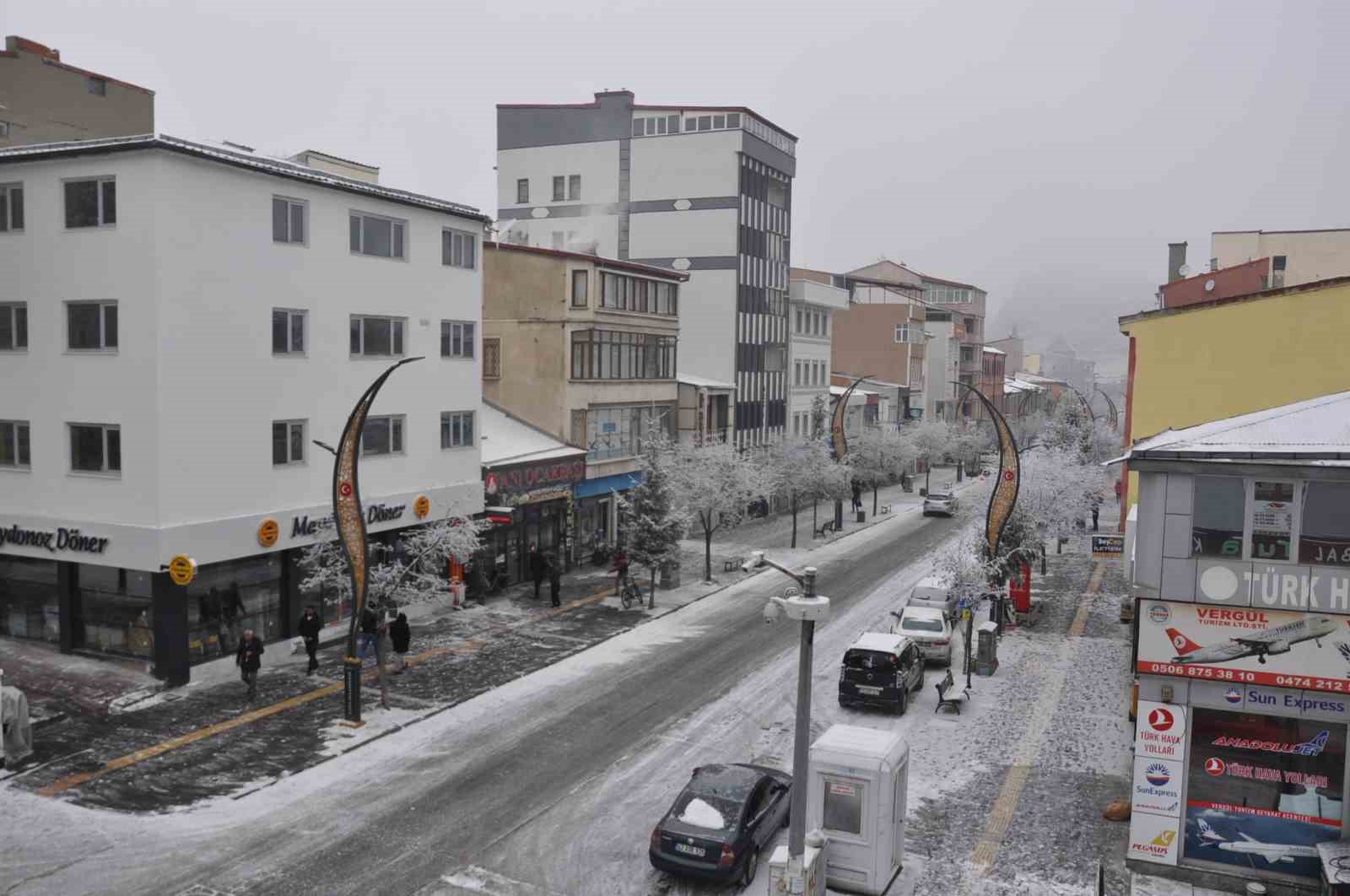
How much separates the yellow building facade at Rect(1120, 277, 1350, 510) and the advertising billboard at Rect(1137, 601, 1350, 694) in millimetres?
16290

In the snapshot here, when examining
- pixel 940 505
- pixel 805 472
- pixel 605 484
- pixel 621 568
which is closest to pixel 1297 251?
pixel 940 505

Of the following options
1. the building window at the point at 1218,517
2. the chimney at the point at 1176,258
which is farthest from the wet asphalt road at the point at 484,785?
the chimney at the point at 1176,258

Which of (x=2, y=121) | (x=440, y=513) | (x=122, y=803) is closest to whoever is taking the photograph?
(x=122, y=803)

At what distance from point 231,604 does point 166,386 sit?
636 cm

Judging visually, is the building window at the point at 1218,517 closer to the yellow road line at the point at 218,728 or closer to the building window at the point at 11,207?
the yellow road line at the point at 218,728

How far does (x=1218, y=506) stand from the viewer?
59.4 ft

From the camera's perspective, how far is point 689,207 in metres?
66.8

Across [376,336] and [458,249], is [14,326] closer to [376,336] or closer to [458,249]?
[376,336]

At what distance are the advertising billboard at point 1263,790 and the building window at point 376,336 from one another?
25281 mm

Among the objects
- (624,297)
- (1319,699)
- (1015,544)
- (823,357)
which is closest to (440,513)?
(624,297)

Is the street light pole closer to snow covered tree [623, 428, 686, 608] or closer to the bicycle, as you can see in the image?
the bicycle

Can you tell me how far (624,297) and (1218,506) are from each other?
33.0 metres

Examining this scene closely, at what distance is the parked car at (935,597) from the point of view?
34.6m

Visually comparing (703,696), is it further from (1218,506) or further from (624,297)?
(624,297)
